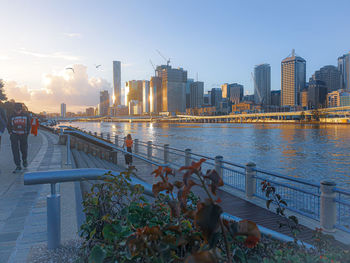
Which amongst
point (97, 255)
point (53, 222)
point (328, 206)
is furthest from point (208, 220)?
point (328, 206)

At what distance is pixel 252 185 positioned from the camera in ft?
30.2

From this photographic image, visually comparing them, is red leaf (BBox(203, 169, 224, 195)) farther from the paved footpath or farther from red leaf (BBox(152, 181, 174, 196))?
the paved footpath

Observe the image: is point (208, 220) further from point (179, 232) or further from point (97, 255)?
point (97, 255)

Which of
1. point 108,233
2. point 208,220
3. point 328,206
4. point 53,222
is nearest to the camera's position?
point 208,220

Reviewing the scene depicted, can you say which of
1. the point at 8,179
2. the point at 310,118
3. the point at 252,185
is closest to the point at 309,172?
the point at 252,185

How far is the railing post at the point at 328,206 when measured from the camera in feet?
21.4

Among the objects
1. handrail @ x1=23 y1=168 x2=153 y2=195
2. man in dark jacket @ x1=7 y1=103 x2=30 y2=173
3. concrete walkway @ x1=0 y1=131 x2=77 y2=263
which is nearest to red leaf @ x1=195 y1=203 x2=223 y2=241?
handrail @ x1=23 y1=168 x2=153 y2=195

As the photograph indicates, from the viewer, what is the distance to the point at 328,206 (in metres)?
6.59

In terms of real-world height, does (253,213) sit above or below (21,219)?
below

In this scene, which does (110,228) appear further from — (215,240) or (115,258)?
(215,240)

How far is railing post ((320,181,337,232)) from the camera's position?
256 inches

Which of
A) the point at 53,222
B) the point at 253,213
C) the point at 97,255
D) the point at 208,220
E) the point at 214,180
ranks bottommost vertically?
the point at 253,213

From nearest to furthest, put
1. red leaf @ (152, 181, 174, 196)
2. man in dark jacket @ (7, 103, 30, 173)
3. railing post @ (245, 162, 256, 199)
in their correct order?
red leaf @ (152, 181, 174, 196) < man in dark jacket @ (7, 103, 30, 173) < railing post @ (245, 162, 256, 199)

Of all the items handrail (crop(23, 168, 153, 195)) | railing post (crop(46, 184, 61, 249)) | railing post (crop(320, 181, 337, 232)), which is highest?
handrail (crop(23, 168, 153, 195))
